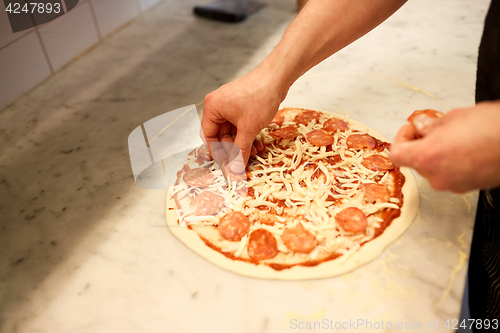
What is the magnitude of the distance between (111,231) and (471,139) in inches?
42.9

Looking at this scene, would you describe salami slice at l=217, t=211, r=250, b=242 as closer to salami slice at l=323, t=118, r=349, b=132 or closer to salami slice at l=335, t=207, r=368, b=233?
salami slice at l=335, t=207, r=368, b=233

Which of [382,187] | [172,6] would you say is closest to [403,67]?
[382,187]

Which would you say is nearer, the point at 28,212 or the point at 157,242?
the point at 157,242

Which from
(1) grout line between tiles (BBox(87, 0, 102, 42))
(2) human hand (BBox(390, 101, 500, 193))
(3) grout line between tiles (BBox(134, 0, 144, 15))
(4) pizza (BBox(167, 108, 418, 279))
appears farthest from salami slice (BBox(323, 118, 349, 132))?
(3) grout line between tiles (BBox(134, 0, 144, 15))

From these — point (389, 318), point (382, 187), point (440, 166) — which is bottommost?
point (389, 318)

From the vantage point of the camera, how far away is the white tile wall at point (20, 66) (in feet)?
5.78

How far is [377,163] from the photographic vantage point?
128cm

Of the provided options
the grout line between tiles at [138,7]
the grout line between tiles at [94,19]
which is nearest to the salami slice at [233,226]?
the grout line between tiles at [94,19]

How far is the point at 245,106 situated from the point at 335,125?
1.48ft

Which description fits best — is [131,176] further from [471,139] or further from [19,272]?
[471,139]

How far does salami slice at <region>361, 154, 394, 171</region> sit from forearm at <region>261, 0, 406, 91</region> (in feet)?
1.33

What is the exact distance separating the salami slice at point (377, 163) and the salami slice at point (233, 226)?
492 millimetres

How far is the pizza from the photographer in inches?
41.4

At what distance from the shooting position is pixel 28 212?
4.27 feet
